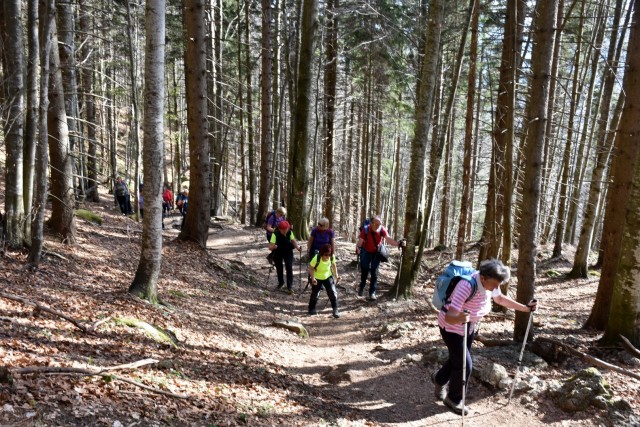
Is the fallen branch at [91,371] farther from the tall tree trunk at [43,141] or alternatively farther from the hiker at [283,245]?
the hiker at [283,245]

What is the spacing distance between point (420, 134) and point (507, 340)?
4438 mm

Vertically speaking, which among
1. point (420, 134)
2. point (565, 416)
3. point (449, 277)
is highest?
point (420, 134)

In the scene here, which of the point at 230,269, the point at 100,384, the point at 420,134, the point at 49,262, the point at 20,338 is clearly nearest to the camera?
the point at 100,384

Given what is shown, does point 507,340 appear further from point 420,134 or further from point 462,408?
point 420,134

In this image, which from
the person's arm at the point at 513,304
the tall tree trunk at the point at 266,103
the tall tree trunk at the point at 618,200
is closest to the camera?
the person's arm at the point at 513,304

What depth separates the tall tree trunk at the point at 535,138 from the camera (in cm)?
631

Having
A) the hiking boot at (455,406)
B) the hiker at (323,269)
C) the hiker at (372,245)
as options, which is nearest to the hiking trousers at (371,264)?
the hiker at (372,245)

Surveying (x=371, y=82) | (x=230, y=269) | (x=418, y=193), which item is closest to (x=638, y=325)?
(x=418, y=193)

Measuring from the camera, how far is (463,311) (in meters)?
4.93

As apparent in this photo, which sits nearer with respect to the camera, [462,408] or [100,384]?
[100,384]

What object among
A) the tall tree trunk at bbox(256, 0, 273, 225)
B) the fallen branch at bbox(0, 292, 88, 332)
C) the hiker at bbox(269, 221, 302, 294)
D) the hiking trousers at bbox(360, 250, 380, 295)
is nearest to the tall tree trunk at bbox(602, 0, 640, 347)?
the hiking trousers at bbox(360, 250, 380, 295)

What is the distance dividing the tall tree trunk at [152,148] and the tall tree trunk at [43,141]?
1569mm

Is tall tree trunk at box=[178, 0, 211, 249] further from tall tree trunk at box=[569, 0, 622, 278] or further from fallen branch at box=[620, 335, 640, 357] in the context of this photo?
tall tree trunk at box=[569, 0, 622, 278]

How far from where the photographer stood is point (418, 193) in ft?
31.4
